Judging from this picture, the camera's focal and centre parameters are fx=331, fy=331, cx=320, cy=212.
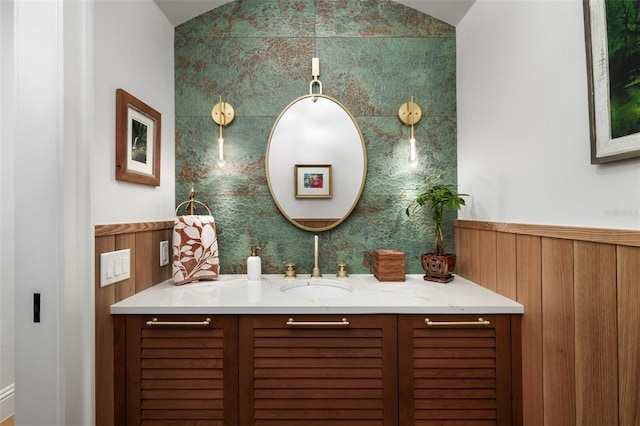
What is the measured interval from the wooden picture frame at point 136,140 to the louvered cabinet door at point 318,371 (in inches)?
32.3

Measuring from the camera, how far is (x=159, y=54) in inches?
68.8

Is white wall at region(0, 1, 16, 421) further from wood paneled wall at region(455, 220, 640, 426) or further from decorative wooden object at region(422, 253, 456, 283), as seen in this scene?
wood paneled wall at region(455, 220, 640, 426)

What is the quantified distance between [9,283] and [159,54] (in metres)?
1.59

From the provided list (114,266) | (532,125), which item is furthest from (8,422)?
(532,125)

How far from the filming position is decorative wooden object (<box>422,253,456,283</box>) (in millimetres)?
1694

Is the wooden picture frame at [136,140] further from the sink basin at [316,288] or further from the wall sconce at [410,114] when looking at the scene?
the wall sconce at [410,114]

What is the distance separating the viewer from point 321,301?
1.33 meters

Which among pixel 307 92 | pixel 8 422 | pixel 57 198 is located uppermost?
pixel 307 92

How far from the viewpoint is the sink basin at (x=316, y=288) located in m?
1.74

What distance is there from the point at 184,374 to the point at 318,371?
519mm

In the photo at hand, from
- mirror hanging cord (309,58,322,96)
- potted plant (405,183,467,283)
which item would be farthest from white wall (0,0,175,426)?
potted plant (405,183,467,283)

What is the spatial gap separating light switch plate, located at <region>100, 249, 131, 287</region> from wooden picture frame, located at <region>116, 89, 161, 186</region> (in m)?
0.32

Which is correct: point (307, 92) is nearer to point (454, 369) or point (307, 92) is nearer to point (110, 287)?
point (110, 287)

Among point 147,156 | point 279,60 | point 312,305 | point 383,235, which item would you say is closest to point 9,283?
point 147,156
